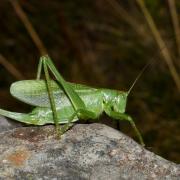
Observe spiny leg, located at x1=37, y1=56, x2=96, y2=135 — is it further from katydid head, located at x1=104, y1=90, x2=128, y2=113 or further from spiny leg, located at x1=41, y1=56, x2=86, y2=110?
katydid head, located at x1=104, y1=90, x2=128, y2=113

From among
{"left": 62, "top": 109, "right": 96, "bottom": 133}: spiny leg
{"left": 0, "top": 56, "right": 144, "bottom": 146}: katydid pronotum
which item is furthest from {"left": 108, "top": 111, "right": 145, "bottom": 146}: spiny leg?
{"left": 62, "top": 109, "right": 96, "bottom": 133}: spiny leg

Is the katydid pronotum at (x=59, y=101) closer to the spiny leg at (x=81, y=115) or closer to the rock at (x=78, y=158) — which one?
the spiny leg at (x=81, y=115)

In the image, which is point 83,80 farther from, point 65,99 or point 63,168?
point 63,168

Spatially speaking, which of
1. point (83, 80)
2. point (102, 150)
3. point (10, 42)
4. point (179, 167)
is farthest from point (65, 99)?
point (10, 42)

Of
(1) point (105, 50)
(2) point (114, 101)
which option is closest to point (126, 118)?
(2) point (114, 101)

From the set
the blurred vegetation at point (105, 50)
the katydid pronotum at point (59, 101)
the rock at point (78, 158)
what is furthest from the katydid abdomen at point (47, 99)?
the blurred vegetation at point (105, 50)

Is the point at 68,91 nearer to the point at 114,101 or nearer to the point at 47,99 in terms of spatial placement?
the point at 47,99
